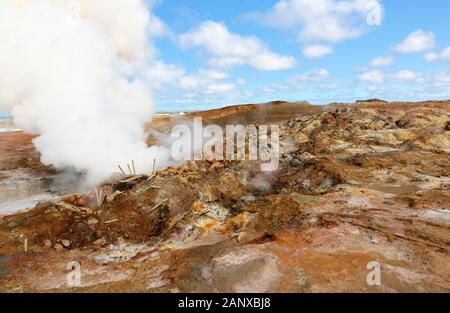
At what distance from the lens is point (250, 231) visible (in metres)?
7.56

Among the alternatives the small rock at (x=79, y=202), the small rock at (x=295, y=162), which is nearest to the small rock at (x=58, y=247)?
the small rock at (x=79, y=202)

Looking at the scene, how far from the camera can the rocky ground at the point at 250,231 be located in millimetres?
5812

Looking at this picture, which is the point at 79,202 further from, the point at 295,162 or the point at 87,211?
the point at 295,162

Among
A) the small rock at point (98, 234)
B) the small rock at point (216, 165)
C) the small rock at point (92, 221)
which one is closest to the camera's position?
the small rock at point (98, 234)

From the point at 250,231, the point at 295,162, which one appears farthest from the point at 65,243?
the point at 295,162

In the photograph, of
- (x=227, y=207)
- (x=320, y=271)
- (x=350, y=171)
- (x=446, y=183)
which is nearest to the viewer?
(x=320, y=271)

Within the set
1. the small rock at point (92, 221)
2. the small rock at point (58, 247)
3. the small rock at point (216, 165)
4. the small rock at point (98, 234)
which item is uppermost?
the small rock at point (216, 165)

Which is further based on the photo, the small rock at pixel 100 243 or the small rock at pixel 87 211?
the small rock at pixel 87 211

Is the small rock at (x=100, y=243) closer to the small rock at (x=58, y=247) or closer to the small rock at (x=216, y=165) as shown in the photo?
the small rock at (x=58, y=247)

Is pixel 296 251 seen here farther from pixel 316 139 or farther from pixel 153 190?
pixel 316 139

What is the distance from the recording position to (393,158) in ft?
42.5
